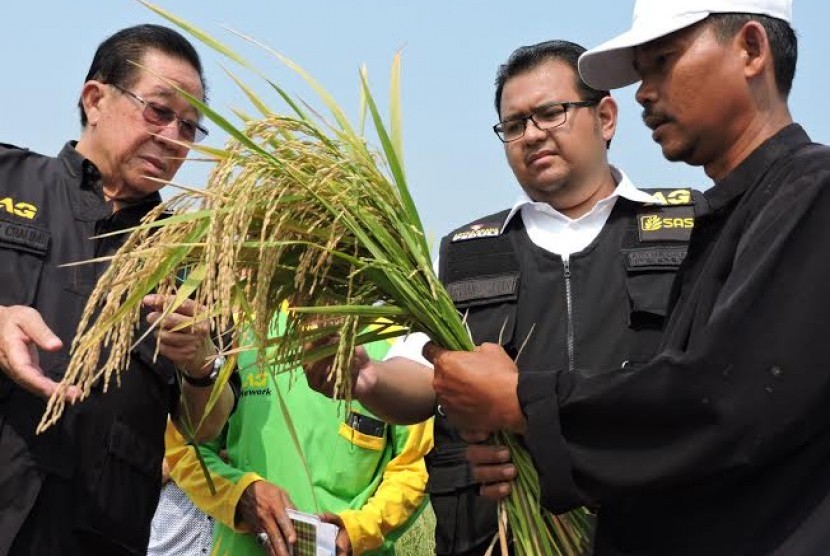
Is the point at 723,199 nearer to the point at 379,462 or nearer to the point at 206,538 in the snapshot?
the point at 379,462

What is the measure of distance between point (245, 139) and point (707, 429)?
1191mm

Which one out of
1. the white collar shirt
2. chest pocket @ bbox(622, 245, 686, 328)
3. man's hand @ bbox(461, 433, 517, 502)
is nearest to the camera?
man's hand @ bbox(461, 433, 517, 502)

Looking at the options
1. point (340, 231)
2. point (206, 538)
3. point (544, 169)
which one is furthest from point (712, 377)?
point (206, 538)

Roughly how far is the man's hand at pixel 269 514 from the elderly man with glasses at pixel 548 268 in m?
0.77

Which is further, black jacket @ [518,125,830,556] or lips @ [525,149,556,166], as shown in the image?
lips @ [525,149,556,166]

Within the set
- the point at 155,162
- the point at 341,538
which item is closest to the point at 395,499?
the point at 341,538

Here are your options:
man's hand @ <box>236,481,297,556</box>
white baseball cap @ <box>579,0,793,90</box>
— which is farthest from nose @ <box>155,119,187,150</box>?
white baseball cap @ <box>579,0,793,90</box>

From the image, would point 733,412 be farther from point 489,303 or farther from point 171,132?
point 171,132

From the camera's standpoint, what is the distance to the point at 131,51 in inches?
168

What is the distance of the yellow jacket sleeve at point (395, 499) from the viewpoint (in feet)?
14.8

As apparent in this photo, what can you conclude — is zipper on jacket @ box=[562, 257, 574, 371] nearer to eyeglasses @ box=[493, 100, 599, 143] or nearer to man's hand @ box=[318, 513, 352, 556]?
eyeglasses @ box=[493, 100, 599, 143]

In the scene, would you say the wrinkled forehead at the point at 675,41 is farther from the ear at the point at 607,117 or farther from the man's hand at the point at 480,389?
the ear at the point at 607,117

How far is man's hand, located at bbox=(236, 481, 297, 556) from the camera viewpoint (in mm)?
4363

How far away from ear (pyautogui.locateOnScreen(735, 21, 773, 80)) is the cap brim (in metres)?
0.10
